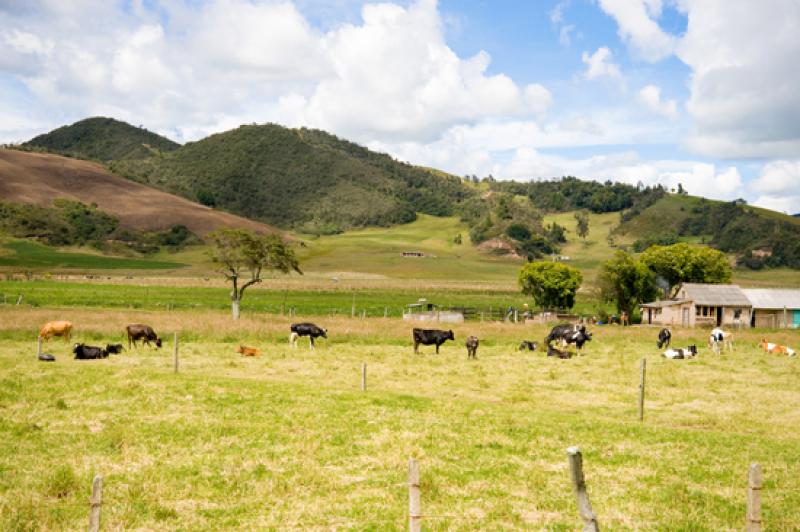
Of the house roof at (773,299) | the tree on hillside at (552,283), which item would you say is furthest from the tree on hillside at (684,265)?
the tree on hillside at (552,283)

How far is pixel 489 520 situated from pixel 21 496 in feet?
26.9

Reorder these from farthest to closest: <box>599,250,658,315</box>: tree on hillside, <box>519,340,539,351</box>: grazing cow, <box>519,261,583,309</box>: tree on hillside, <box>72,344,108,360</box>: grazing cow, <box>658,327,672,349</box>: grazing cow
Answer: <box>519,261,583,309</box>: tree on hillside → <box>599,250,658,315</box>: tree on hillside → <box>658,327,672,349</box>: grazing cow → <box>519,340,539,351</box>: grazing cow → <box>72,344,108,360</box>: grazing cow

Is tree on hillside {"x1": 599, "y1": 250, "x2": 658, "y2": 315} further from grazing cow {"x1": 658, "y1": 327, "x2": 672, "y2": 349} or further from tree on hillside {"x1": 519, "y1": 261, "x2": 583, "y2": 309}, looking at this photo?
grazing cow {"x1": 658, "y1": 327, "x2": 672, "y2": 349}

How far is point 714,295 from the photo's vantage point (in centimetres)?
6756

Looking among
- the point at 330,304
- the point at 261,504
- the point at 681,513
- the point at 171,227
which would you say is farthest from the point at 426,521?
the point at 171,227

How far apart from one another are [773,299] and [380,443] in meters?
67.8

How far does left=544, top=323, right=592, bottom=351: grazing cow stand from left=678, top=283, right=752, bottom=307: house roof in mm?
33844

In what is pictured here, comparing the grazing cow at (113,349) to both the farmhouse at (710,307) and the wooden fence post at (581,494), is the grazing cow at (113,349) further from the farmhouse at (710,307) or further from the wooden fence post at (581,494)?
the farmhouse at (710,307)

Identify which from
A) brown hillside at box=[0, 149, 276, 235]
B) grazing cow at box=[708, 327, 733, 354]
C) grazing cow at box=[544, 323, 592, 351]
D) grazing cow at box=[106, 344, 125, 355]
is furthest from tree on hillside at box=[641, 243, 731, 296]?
brown hillside at box=[0, 149, 276, 235]

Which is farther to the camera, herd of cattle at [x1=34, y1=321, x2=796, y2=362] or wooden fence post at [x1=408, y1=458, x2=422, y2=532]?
herd of cattle at [x1=34, y1=321, x2=796, y2=362]

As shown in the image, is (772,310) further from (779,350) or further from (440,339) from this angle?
(440,339)

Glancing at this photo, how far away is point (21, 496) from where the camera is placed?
37.7ft

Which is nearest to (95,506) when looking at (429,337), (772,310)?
(429,337)

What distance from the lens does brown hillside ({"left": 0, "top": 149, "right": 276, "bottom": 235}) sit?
564ft
